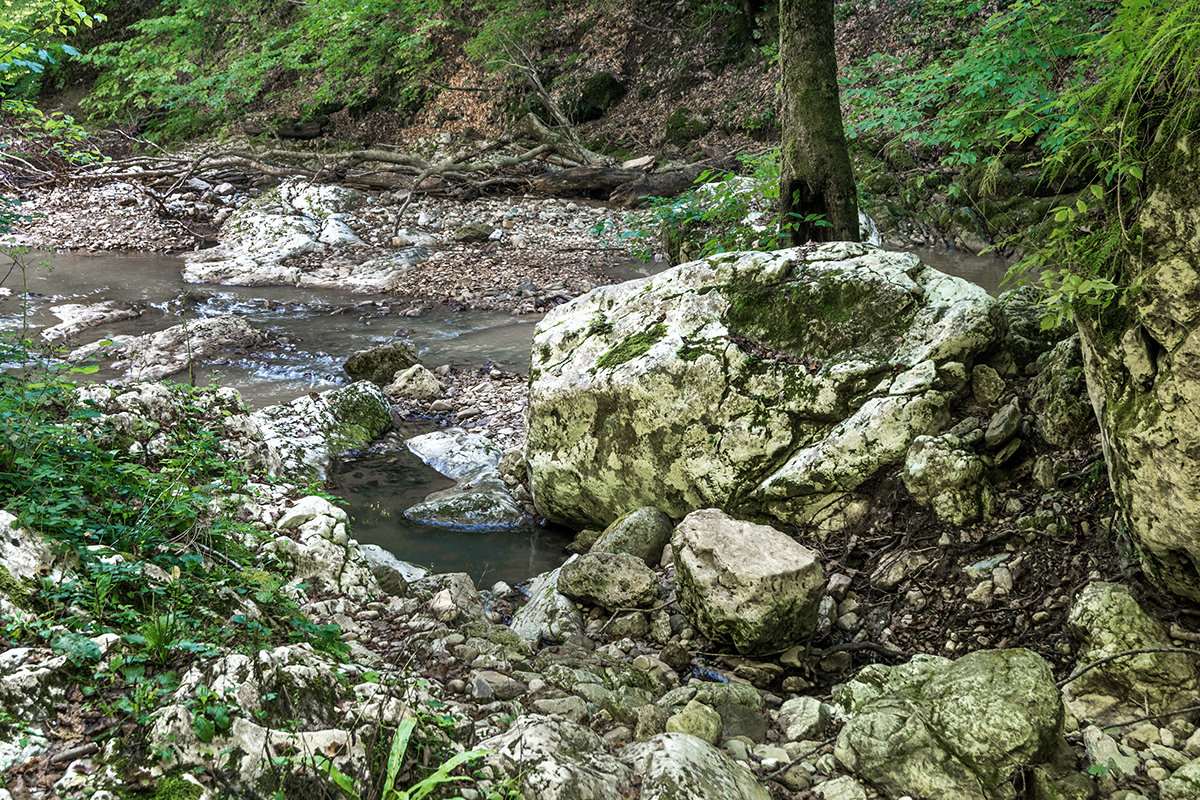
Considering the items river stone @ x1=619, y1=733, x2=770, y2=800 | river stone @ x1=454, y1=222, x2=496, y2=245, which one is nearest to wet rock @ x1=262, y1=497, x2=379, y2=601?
river stone @ x1=619, y1=733, x2=770, y2=800

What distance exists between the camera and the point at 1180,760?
2527 millimetres

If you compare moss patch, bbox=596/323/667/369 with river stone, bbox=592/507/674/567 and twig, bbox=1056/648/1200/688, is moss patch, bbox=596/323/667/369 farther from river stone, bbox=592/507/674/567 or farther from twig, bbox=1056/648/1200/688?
twig, bbox=1056/648/1200/688

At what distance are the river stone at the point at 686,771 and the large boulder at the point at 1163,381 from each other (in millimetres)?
1911

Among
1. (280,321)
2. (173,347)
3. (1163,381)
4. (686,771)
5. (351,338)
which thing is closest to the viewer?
(686,771)

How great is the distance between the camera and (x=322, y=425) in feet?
24.2

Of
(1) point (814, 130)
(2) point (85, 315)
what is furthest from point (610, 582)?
(2) point (85, 315)

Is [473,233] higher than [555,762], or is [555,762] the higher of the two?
[473,233]

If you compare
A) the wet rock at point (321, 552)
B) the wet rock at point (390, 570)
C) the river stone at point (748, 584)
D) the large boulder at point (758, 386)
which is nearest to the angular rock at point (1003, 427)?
the large boulder at point (758, 386)

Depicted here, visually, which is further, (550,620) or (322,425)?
(322,425)

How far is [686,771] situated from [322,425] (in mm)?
5917

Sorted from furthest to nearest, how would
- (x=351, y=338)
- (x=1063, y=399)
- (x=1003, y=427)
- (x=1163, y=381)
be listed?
(x=351, y=338)
(x=1003, y=427)
(x=1063, y=399)
(x=1163, y=381)

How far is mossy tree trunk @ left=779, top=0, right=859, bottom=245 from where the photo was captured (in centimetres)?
595

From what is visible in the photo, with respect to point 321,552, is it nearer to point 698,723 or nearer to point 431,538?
point 431,538

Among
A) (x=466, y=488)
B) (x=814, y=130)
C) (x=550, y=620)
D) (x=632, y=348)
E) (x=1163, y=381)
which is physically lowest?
(x=466, y=488)
